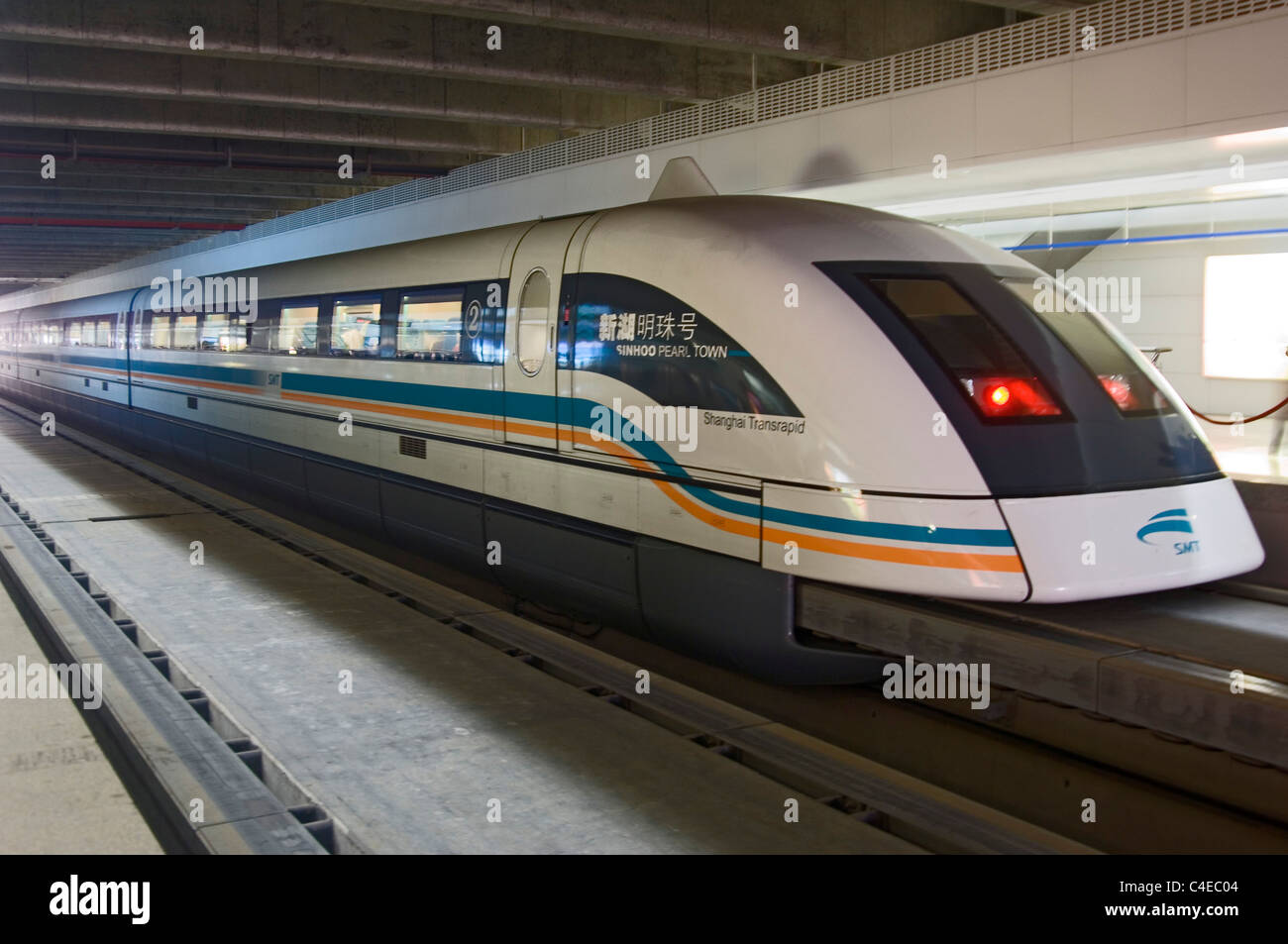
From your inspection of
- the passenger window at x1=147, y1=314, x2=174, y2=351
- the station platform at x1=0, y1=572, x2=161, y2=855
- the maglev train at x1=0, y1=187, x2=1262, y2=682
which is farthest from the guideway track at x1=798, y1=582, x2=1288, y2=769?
the passenger window at x1=147, y1=314, x2=174, y2=351

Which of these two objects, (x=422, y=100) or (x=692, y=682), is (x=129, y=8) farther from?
(x=692, y=682)

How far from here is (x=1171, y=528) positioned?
4859mm

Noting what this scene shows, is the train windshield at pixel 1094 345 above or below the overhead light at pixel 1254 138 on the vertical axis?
below

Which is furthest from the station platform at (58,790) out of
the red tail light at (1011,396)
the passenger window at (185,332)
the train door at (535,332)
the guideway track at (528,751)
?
the passenger window at (185,332)

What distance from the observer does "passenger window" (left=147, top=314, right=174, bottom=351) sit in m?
14.7

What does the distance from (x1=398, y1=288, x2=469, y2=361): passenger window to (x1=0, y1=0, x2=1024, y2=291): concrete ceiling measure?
2.09 metres

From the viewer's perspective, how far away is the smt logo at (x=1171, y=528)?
15.7ft

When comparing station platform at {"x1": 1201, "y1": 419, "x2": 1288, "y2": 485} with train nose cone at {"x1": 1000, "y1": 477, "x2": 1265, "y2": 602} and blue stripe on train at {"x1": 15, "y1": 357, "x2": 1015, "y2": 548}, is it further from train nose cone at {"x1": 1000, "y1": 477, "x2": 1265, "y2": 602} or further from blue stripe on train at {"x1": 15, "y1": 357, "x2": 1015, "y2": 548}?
blue stripe on train at {"x1": 15, "y1": 357, "x2": 1015, "y2": 548}

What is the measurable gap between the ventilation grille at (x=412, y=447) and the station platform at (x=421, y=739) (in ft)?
3.34

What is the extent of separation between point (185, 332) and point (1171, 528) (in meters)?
12.0

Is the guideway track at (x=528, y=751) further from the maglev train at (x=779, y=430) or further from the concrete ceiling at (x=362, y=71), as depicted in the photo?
the concrete ceiling at (x=362, y=71)
